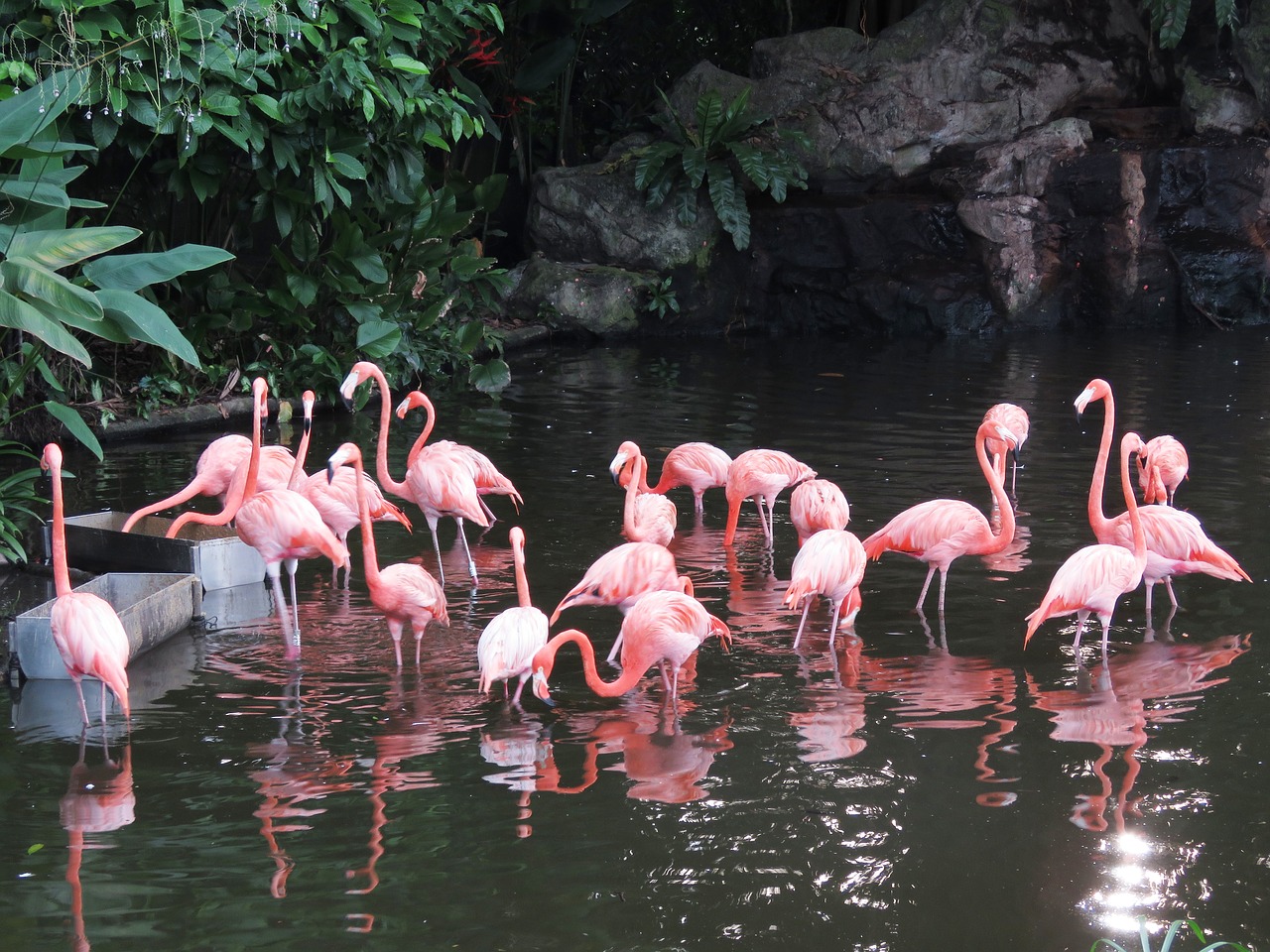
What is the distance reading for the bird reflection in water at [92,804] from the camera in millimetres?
3375

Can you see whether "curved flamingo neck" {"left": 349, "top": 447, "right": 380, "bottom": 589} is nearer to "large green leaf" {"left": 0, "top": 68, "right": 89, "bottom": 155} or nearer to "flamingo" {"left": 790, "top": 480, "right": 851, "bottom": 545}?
"large green leaf" {"left": 0, "top": 68, "right": 89, "bottom": 155}

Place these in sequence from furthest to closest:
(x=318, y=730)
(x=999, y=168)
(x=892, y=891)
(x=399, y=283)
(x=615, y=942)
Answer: (x=999, y=168) < (x=399, y=283) < (x=318, y=730) < (x=892, y=891) < (x=615, y=942)

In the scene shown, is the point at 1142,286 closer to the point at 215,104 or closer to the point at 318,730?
the point at 215,104

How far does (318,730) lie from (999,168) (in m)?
11.5

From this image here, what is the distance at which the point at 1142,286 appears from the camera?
1391 cm

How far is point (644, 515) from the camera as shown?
5949 millimetres

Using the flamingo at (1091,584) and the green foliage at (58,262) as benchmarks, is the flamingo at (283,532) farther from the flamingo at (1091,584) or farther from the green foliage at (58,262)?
the flamingo at (1091,584)

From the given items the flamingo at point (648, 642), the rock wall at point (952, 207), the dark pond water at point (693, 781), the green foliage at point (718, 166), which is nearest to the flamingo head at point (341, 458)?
the dark pond water at point (693, 781)

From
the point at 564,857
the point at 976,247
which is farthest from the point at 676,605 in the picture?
the point at 976,247

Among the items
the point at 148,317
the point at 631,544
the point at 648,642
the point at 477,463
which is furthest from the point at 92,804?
the point at 477,463

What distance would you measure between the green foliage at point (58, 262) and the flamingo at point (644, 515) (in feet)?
6.20

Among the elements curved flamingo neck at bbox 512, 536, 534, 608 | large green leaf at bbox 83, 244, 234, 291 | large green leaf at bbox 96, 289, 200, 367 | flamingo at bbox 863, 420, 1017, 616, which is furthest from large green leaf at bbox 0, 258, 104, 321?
flamingo at bbox 863, 420, 1017, 616

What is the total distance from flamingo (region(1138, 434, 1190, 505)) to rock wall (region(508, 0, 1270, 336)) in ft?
24.2

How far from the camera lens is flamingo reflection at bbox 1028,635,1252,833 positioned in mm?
3676
